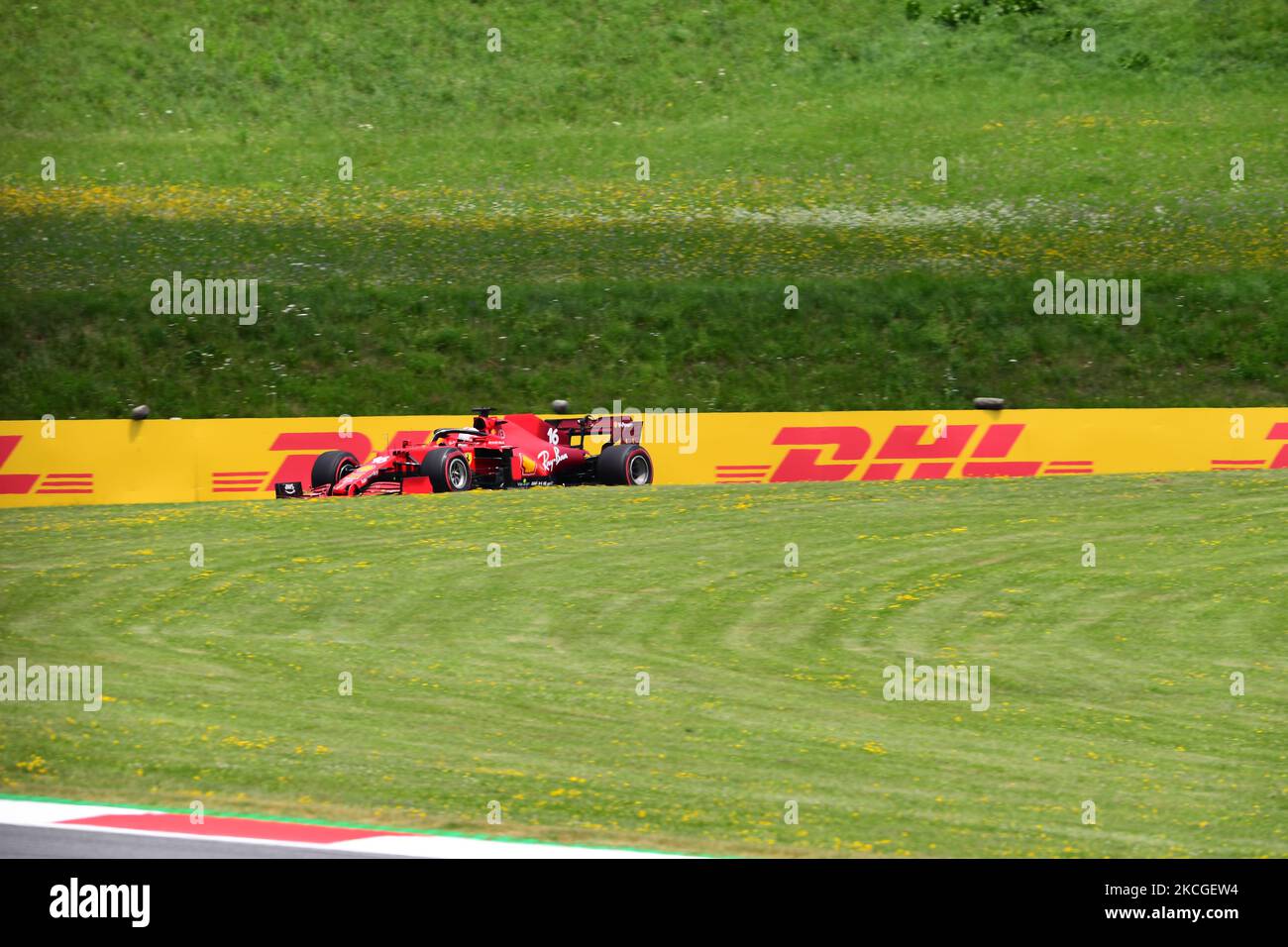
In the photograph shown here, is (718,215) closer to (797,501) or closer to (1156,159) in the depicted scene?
(1156,159)

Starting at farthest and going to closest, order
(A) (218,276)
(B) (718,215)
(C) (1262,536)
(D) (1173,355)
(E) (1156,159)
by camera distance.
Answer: (E) (1156,159)
(B) (718,215)
(A) (218,276)
(D) (1173,355)
(C) (1262,536)

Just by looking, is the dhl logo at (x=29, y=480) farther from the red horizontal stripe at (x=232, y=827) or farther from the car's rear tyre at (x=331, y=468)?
the red horizontal stripe at (x=232, y=827)

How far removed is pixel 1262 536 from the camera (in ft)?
65.2

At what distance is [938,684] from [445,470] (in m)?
11.6

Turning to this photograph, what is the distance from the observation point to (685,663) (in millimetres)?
13969

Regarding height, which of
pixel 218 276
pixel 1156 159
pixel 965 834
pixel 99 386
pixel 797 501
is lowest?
pixel 965 834

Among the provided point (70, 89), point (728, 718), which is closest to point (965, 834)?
point (728, 718)

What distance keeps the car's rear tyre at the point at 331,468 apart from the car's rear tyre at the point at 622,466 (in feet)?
12.6

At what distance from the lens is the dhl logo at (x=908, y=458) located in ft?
81.4

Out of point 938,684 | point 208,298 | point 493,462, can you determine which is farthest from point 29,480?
point 938,684

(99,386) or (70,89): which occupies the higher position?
(70,89)

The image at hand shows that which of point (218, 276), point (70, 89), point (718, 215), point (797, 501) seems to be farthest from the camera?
point (70, 89)

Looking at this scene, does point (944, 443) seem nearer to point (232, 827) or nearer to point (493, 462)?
point (493, 462)

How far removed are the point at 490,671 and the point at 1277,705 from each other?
6332 millimetres
